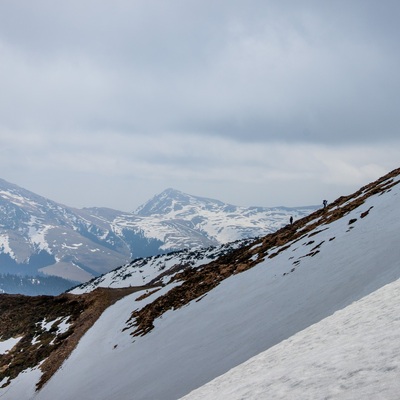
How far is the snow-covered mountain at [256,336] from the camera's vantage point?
6832 millimetres

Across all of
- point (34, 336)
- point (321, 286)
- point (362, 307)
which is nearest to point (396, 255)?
point (321, 286)

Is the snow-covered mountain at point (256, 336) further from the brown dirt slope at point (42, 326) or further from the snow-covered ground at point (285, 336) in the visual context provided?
the brown dirt slope at point (42, 326)

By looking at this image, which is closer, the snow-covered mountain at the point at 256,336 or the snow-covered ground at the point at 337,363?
the snow-covered ground at the point at 337,363

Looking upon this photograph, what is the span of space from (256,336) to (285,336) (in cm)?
241

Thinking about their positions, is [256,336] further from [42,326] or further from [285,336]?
[42,326]

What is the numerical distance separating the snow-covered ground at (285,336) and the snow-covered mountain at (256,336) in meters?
0.05

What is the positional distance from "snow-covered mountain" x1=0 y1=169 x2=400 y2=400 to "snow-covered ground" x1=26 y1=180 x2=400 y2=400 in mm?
53

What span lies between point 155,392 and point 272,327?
5926 mm

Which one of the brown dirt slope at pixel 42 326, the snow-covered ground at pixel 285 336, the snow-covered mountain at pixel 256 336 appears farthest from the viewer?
the brown dirt slope at pixel 42 326

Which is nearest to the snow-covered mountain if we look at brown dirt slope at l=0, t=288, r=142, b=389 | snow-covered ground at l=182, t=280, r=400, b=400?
snow-covered ground at l=182, t=280, r=400, b=400

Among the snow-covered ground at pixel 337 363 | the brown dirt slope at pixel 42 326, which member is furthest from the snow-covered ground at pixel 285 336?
the brown dirt slope at pixel 42 326

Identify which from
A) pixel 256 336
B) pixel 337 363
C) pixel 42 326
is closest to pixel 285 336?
pixel 256 336

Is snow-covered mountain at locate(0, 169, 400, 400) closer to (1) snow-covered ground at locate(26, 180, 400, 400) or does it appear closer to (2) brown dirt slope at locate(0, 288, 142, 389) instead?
(1) snow-covered ground at locate(26, 180, 400, 400)

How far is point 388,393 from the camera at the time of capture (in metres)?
4.58
